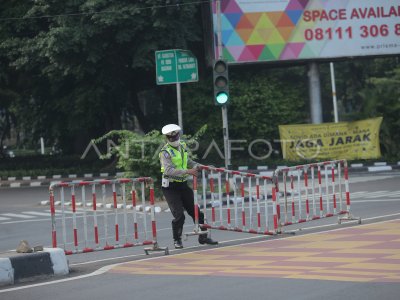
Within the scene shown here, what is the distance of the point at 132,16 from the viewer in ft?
110

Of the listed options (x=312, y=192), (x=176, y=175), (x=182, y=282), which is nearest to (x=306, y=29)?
(x=312, y=192)

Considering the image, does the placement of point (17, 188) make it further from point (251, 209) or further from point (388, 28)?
point (251, 209)

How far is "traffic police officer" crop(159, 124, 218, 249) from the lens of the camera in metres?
13.2

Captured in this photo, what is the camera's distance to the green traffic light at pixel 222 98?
21.0 metres

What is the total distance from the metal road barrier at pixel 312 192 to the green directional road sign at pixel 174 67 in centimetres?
906

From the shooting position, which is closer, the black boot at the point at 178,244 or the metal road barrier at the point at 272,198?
the black boot at the point at 178,244

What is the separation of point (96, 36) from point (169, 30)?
2698mm

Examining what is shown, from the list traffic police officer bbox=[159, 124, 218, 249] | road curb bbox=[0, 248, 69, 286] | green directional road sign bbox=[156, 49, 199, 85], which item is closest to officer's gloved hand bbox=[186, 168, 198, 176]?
traffic police officer bbox=[159, 124, 218, 249]

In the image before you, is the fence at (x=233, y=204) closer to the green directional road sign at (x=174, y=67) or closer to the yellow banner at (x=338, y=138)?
the green directional road sign at (x=174, y=67)

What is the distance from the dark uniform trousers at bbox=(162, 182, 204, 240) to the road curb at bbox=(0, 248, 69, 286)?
2.60 metres

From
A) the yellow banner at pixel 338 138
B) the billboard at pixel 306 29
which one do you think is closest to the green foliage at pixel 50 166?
the billboard at pixel 306 29

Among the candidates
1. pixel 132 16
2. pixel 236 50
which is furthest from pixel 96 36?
pixel 236 50

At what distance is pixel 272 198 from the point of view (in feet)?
47.9

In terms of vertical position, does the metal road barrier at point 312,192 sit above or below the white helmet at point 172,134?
below
